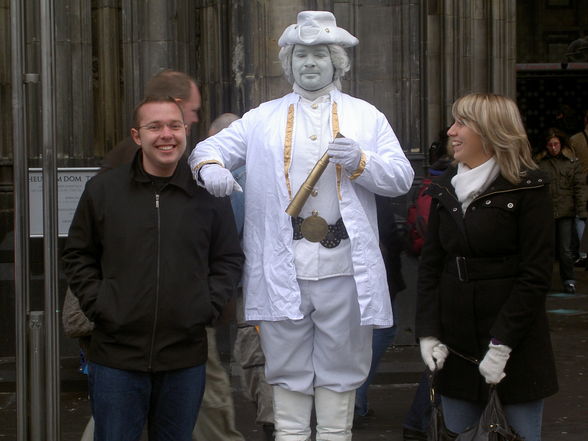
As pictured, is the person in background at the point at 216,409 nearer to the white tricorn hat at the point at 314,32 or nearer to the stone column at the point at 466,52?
the white tricorn hat at the point at 314,32

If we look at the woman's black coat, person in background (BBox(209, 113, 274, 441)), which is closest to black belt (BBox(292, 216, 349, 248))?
the woman's black coat

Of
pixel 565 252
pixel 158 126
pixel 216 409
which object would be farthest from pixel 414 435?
pixel 565 252

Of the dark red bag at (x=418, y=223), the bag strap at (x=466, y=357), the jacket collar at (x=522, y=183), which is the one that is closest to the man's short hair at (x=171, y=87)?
the jacket collar at (x=522, y=183)

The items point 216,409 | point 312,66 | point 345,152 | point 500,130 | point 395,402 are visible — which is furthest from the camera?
point 395,402

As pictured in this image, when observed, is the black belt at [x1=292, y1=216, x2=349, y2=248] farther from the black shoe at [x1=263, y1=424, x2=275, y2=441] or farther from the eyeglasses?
the black shoe at [x1=263, y1=424, x2=275, y2=441]

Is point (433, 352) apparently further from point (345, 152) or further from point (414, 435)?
point (414, 435)

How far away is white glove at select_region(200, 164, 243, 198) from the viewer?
14.3ft

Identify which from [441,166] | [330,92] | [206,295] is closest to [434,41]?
[441,166]

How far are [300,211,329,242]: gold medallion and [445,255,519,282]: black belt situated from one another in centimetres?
65

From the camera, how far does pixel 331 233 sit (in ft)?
15.6

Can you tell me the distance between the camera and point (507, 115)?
4352 mm

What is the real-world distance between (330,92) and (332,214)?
1.74 ft

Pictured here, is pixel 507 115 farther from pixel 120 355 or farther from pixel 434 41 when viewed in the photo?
pixel 434 41

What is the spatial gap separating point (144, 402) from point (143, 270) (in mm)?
476
